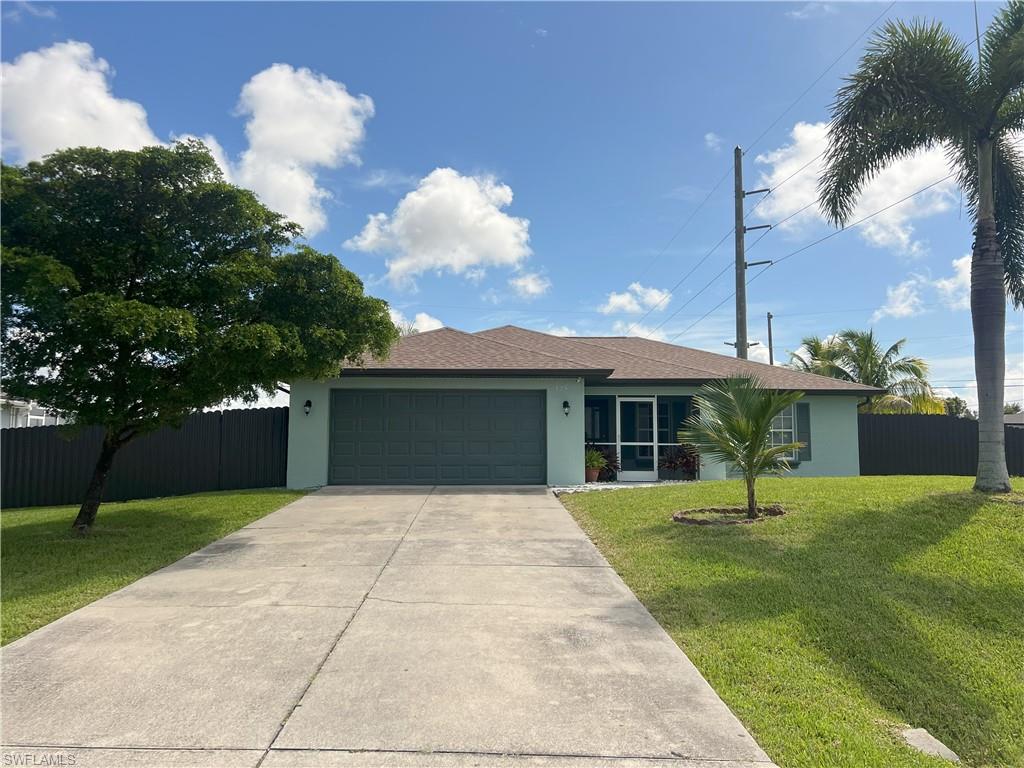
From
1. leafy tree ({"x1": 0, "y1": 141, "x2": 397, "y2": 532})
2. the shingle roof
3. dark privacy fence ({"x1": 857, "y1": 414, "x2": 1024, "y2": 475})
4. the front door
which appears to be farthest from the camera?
dark privacy fence ({"x1": 857, "y1": 414, "x2": 1024, "y2": 475})

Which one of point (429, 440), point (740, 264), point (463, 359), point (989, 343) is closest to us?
point (989, 343)

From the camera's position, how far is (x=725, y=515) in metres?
9.23

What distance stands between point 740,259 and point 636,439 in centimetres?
834

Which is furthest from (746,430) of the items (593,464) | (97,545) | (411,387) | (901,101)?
(97,545)

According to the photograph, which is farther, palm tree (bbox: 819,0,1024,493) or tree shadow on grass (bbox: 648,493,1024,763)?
palm tree (bbox: 819,0,1024,493)

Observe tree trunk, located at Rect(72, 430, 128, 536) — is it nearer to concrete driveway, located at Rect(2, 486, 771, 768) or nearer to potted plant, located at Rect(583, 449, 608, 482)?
concrete driveway, located at Rect(2, 486, 771, 768)

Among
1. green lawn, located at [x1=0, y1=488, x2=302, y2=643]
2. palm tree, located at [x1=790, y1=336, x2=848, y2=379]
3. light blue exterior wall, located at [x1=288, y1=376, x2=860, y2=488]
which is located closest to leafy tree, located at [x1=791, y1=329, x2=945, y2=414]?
palm tree, located at [x1=790, y1=336, x2=848, y2=379]

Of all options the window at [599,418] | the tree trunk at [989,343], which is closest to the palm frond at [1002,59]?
the tree trunk at [989,343]

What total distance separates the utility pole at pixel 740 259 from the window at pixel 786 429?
3.55m

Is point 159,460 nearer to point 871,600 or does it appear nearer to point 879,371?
point 871,600

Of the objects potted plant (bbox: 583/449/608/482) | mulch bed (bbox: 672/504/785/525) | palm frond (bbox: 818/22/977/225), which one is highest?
palm frond (bbox: 818/22/977/225)

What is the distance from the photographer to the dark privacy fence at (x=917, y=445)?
1681cm

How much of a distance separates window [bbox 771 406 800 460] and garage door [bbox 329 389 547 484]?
6.66 metres

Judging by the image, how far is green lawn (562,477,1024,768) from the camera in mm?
3670
